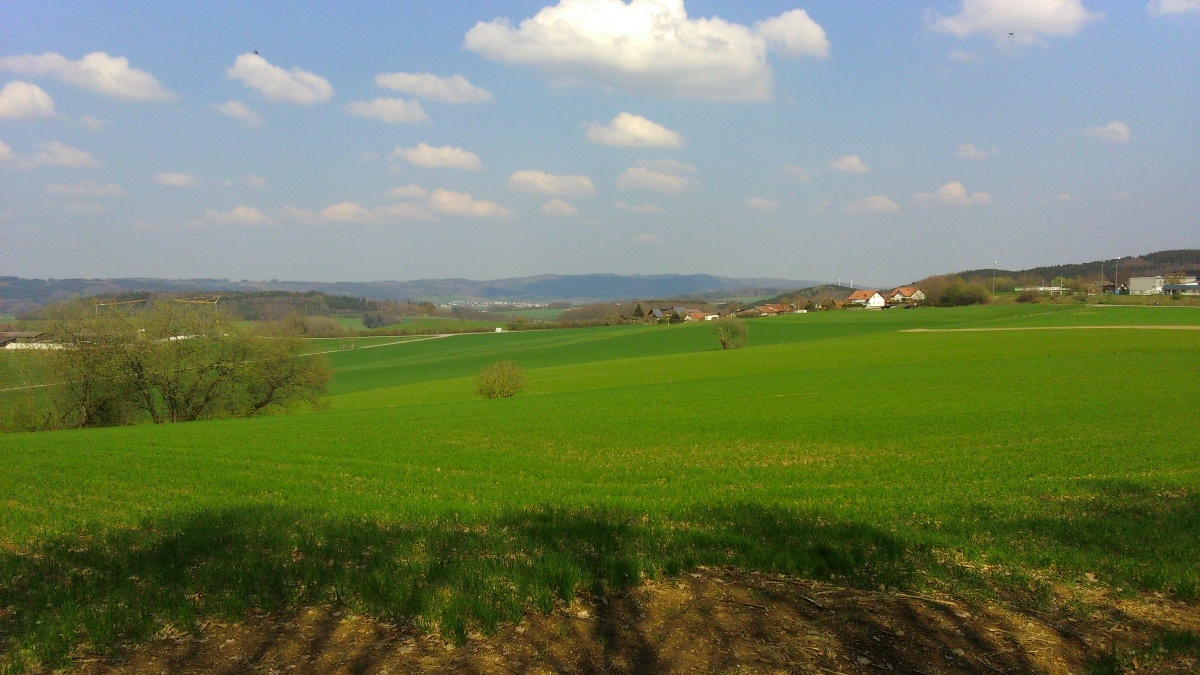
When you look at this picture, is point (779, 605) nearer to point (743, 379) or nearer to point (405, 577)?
point (405, 577)

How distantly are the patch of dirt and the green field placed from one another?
326mm

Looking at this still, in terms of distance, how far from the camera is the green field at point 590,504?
22.4 feet

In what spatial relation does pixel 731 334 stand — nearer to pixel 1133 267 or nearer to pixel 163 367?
pixel 163 367

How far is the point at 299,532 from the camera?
9.03 m

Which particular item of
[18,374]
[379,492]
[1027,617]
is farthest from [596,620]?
[18,374]

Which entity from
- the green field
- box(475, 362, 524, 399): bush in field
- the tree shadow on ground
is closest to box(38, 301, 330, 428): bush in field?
box(475, 362, 524, 399): bush in field

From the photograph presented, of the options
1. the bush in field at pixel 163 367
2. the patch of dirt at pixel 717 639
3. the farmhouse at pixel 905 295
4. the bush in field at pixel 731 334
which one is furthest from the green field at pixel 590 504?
the farmhouse at pixel 905 295

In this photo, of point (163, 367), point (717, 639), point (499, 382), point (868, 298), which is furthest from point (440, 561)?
point (868, 298)

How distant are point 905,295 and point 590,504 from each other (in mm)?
143296

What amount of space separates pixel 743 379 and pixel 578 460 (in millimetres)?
24974

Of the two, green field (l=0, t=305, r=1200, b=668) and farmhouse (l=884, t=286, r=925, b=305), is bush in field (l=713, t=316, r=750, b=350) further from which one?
farmhouse (l=884, t=286, r=925, b=305)

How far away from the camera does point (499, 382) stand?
145 ft

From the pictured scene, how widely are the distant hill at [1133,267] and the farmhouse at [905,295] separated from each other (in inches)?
331

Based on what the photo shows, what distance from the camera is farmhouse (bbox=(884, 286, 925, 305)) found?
130125mm
